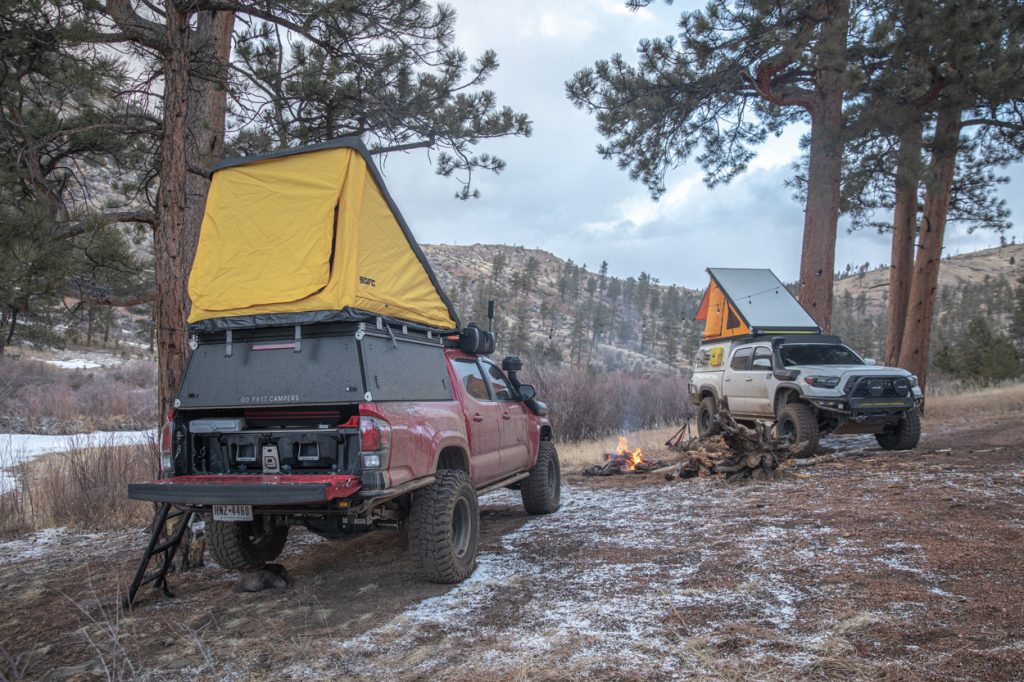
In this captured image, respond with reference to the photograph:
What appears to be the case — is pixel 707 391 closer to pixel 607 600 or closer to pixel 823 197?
pixel 823 197

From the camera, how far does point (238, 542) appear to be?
17.4ft

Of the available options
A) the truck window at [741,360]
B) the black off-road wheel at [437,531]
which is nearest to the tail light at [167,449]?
the black off-road wheel at [437,531]

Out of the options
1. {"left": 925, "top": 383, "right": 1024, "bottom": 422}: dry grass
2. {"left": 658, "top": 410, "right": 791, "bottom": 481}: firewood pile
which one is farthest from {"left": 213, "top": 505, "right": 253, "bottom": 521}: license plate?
{"left": 925, "top": 383, "right": 1024, "bottom": 422}: dry grass

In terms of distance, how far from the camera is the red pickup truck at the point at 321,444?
4410 mm

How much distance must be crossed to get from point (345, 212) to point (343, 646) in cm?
299

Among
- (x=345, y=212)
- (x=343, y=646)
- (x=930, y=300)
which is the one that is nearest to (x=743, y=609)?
(x=343, y=646)

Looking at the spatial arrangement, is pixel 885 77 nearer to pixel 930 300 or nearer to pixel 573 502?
pixel 930 300

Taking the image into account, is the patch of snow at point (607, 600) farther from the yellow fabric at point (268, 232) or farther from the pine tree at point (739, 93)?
the pine tree at point (739, 93)

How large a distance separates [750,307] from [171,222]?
10705 millimetres

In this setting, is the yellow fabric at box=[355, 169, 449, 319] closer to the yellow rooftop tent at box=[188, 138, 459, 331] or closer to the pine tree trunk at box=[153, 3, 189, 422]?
the yellow rooftop tent at box=[188, 138, 459, 331]

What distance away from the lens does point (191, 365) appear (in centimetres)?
509

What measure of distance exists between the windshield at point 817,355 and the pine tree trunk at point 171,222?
30.7ft

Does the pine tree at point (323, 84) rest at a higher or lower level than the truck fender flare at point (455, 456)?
higher

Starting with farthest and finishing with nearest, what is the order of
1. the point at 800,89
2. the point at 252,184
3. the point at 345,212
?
the point at 800,89 < the point at 252,184 < the point at 345,212
